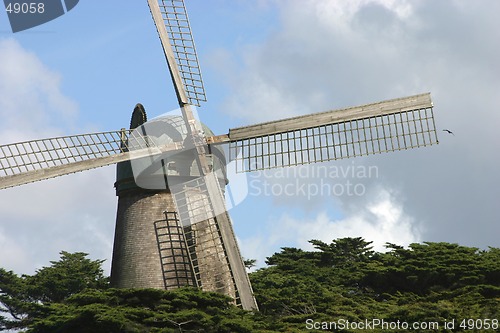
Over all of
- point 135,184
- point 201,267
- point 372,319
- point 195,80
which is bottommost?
point 372,319

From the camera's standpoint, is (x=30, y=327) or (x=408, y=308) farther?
(x=30, y=327)

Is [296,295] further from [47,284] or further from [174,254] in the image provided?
[47,284]

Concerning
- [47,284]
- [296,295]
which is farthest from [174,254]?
[47,284]

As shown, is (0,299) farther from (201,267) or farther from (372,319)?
(372,319)

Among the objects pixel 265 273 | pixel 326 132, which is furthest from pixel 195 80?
pixel 265 273

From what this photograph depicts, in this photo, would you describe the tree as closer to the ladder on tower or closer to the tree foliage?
the tree foliage

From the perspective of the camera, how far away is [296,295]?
83.5ft

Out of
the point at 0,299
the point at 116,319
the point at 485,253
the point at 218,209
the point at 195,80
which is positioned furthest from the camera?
the point at 0,299

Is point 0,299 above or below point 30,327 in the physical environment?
above

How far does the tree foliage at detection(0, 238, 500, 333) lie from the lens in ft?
70.6

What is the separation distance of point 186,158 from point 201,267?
291 cm

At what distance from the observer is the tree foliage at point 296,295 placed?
2153cm

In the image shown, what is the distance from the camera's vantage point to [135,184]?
79.5ft

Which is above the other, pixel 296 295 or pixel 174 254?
pixel 174 254
